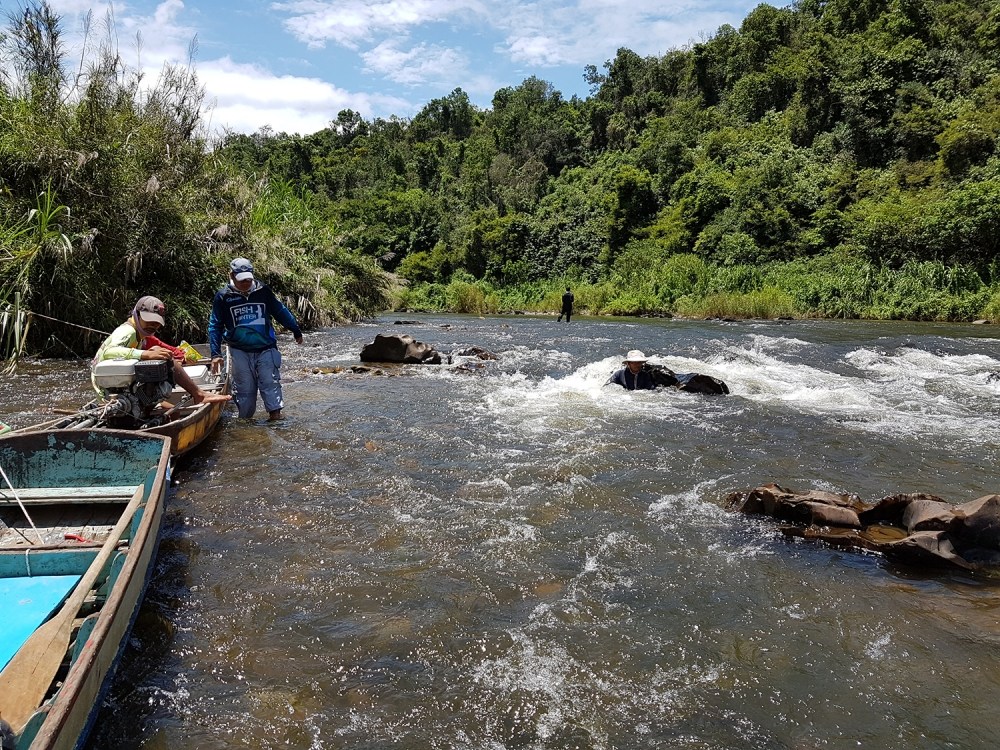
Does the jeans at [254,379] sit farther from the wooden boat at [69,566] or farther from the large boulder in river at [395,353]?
the large boulder in river at [395,353]

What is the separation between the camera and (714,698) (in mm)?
2977

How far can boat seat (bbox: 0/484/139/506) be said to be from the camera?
422cm

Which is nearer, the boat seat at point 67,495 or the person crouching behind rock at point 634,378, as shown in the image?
the boat seat at point 67,495

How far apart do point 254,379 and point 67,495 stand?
3558 mm

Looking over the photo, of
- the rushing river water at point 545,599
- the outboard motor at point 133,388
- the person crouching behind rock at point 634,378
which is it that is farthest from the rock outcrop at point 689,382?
the outboard motor at point 133,388

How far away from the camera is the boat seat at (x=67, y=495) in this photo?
422 centimetres

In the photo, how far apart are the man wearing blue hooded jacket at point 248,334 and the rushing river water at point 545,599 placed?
48 centimetres

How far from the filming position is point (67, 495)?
427 cm

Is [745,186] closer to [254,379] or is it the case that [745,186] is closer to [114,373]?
[254,379]

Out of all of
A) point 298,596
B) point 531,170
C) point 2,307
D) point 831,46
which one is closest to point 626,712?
point 298,596

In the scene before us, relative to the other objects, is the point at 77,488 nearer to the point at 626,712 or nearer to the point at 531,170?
the point at 626,712

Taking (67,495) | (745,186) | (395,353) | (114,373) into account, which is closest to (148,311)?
(114,373)

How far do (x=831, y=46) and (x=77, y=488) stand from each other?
55.9 m

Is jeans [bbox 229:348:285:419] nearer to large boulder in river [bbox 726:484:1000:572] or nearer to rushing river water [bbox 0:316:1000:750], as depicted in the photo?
rushing river water [bbox 0:316:1000:750]
